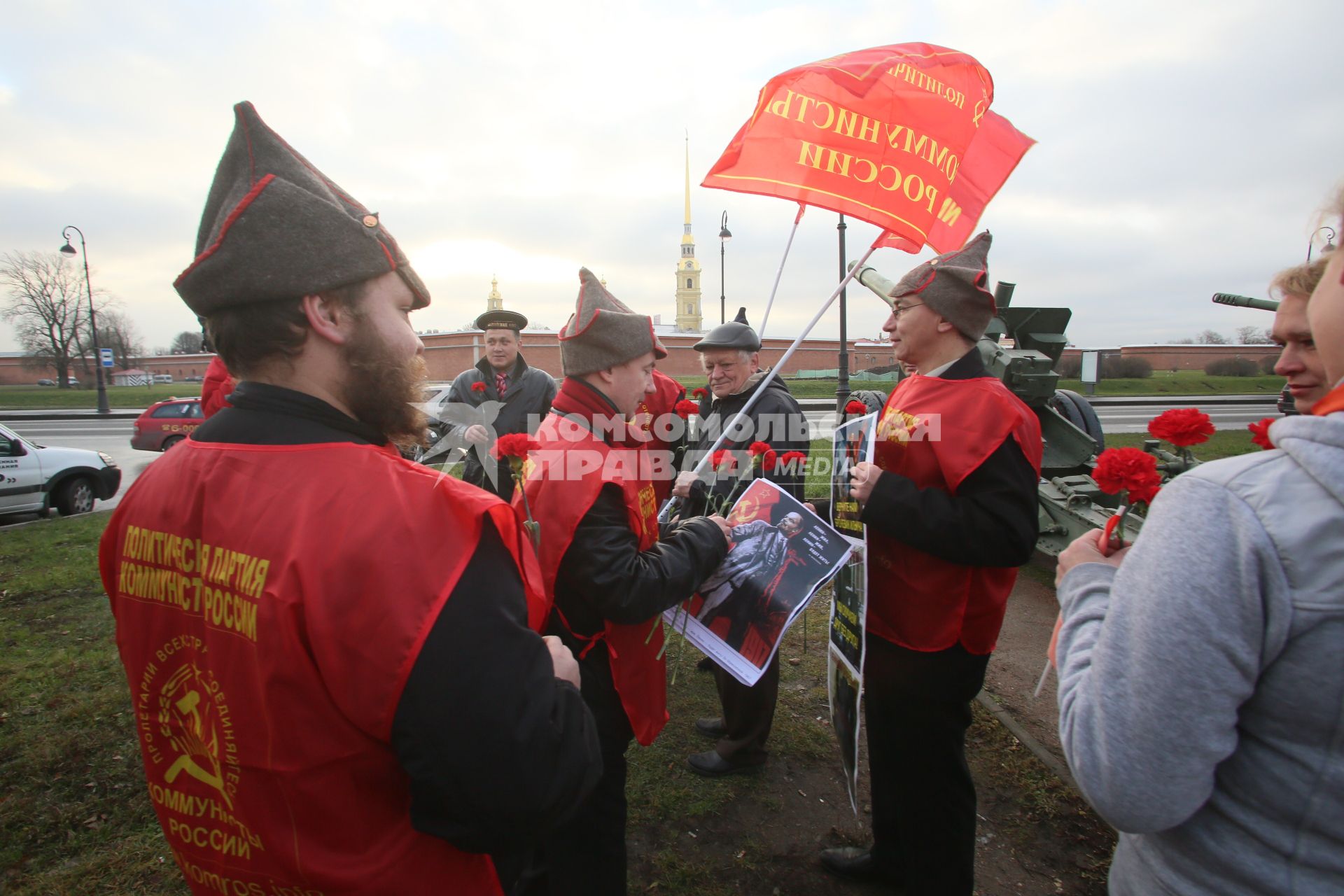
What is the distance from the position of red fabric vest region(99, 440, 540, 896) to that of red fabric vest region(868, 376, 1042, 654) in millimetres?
1606

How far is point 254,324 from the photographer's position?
1.15 meters


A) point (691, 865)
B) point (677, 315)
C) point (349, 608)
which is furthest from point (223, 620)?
point (677, 315)

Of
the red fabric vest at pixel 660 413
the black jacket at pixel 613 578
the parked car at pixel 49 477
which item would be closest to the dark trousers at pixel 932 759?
the black jacket at pixel 613 578

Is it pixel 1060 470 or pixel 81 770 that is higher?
pixel 1060 470

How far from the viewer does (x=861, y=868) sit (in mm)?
2633

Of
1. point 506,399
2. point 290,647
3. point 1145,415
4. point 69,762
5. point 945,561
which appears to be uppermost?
point 506,399

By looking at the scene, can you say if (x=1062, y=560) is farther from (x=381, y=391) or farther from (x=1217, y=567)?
(x=381, y=391)

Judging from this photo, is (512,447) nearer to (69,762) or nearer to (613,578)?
(613,578)

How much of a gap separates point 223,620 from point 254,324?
52 centimetres

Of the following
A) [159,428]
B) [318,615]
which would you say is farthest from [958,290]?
[159,428]

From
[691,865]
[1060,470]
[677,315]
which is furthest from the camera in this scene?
[677,315]

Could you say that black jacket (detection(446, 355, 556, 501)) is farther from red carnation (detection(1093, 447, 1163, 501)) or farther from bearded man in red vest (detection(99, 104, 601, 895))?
red carnation (detection(1093, 447, 1163, 501))

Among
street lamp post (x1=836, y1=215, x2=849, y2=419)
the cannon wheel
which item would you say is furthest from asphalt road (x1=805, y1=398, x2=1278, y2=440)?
the cannon wheel

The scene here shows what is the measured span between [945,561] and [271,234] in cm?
213
